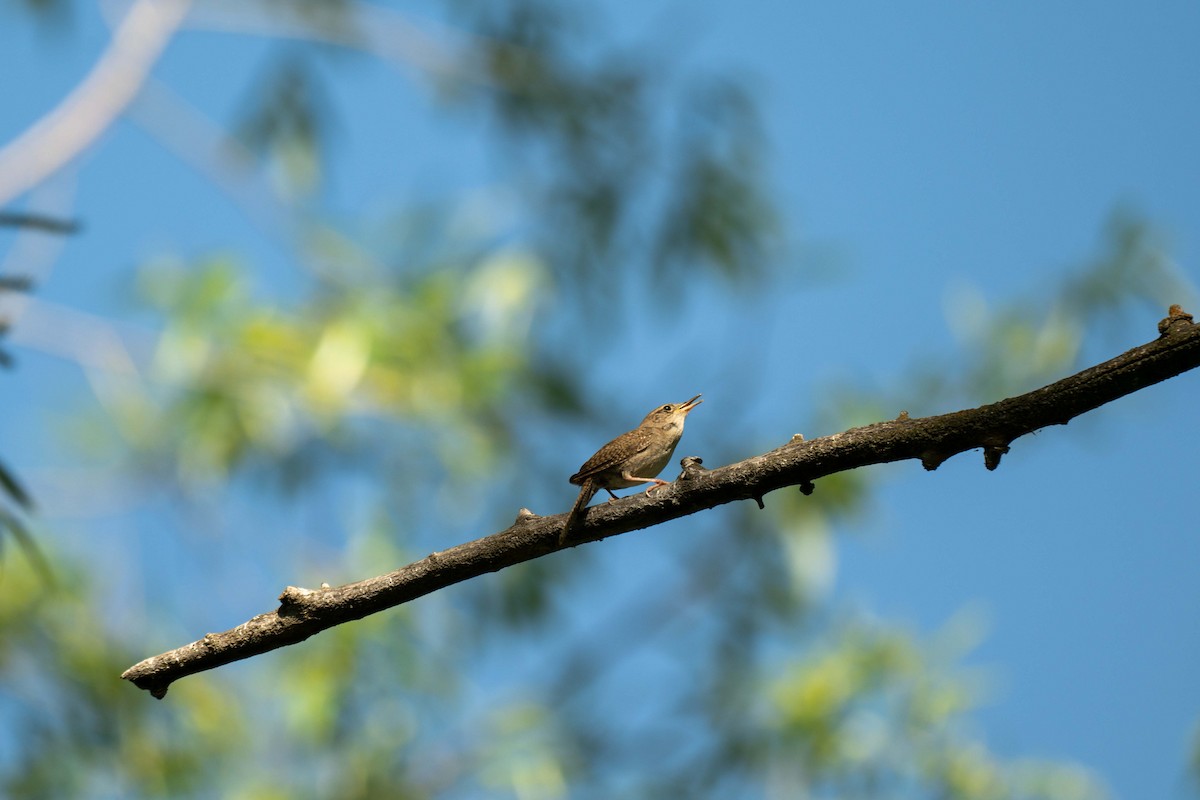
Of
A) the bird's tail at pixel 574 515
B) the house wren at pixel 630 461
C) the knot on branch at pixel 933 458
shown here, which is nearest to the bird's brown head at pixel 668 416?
the house wren at pixel 630 461

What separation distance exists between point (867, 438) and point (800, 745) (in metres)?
7.88

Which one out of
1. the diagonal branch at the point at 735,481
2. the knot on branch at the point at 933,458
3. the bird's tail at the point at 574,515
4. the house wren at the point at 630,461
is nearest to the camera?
the diagonal branch at the point at 735,481

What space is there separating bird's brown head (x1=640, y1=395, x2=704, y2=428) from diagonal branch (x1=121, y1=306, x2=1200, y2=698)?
2.76 feet

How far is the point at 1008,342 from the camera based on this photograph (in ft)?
31.4

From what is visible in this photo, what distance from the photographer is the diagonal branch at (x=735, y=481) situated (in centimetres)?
227

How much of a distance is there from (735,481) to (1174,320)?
33.7 inches

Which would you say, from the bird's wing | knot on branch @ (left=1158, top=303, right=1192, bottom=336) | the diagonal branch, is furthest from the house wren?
knot on branch @ (left=1158, top=303, right=1192, bottom=336)

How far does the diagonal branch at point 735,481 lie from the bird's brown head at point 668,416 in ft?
2.76

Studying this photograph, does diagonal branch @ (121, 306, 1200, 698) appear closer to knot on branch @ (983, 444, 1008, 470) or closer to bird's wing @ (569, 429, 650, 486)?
knot on branch @ (983, 444, 1008, 470)

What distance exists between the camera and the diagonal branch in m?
2.27

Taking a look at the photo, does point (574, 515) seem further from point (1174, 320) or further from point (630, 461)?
point (1174, 320)

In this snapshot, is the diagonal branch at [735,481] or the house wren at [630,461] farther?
the house wren at [630,461]

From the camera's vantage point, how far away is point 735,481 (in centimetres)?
251

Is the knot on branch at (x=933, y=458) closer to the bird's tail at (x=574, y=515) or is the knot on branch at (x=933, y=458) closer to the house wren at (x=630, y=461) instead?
the bird's tail at (x=574, y=515)
